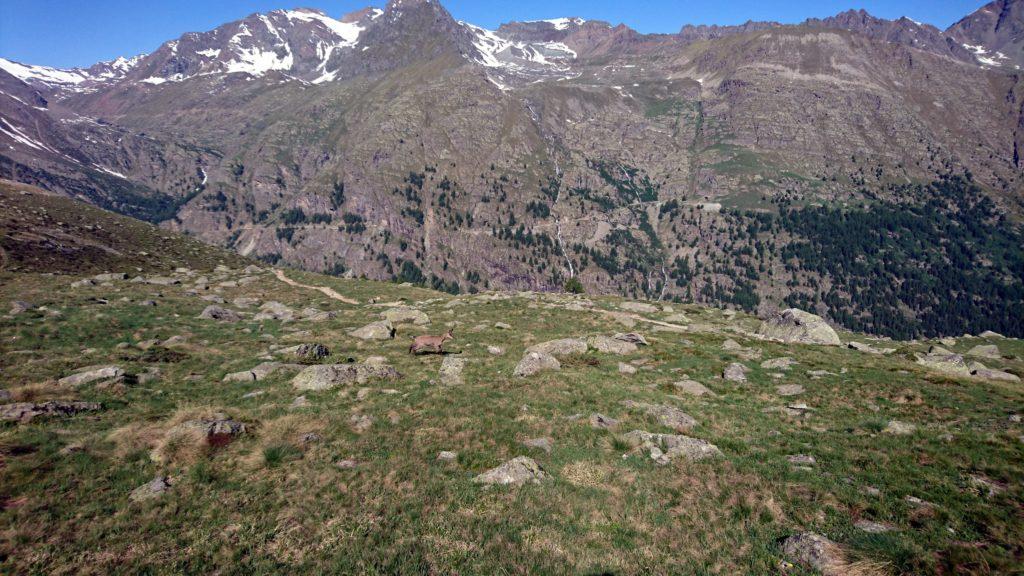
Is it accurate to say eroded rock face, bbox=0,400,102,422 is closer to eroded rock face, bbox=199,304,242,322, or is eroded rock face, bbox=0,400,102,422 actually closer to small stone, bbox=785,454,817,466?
eroded rock face, bbox=199,304,242,322

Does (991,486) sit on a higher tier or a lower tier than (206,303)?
higher

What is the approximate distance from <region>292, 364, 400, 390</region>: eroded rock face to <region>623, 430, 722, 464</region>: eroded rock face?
17.1 m

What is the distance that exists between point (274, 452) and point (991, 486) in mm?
27794

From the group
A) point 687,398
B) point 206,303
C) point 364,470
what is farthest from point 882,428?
point 206,303

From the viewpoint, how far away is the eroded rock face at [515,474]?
16734 millimetres

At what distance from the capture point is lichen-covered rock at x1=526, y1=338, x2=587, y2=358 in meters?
36.9

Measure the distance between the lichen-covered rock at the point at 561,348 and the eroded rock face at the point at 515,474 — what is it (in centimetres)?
1885

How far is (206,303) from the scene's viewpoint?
51531 mm

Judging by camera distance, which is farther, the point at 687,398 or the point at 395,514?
the point at 687,398

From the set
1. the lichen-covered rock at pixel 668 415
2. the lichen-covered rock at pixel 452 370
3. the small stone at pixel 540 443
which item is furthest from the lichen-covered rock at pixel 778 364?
the lichen-covered rock at pixel 452 370

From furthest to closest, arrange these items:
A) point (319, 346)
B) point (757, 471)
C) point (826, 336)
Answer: point (826, 336)
point (319, 346)
point (757, 471)

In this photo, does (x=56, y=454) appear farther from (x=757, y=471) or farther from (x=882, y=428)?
(x=882, y=428)

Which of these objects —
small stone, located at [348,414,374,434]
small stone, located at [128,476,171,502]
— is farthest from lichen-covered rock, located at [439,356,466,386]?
small stone, located at [128,476,171,502]

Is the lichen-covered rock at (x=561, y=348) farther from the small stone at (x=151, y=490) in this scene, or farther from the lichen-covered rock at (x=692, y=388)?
the small stone at (x=151, y=490)
